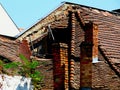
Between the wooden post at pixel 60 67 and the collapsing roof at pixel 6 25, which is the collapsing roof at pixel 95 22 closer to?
the wooden post at pixel 60 67

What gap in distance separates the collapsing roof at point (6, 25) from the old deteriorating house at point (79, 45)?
716cm

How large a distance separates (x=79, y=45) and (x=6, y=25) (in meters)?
11.4

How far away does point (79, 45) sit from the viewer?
47.1 feet

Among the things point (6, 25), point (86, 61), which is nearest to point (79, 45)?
point (86, 61)

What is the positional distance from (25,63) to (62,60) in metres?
1.35

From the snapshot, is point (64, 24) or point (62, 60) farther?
point (64, 24)

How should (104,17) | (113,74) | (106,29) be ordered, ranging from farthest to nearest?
(104,17), (106,29), (113,74)

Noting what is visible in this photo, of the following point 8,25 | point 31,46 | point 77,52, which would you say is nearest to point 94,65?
point 77,52

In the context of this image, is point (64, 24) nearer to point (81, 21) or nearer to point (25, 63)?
point (81, 21)

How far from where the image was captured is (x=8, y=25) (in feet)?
82.2

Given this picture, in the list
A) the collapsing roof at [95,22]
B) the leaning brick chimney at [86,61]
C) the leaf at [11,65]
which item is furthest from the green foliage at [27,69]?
the collapsing roof at [95,22]

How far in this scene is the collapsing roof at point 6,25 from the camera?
24.6 meters

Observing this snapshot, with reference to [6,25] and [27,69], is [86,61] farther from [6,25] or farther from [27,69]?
[6,25]

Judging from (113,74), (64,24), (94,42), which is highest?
(64,24)
